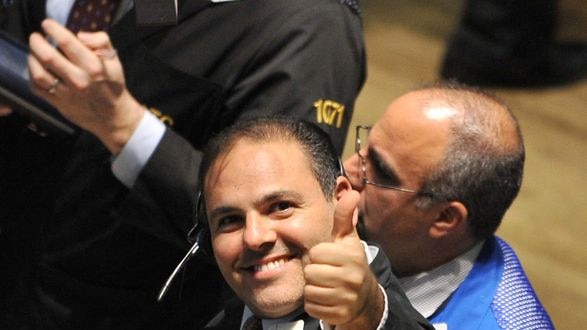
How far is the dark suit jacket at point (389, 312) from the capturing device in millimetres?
1450

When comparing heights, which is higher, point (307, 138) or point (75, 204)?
point (307, 138)

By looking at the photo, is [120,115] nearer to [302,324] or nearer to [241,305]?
[241,305]

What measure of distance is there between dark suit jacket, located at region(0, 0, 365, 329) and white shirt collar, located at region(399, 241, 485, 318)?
30cm

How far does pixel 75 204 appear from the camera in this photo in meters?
2.19

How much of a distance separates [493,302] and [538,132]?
2781 millimetres

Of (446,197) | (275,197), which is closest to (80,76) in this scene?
(275,197)

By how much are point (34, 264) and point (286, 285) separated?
34.4 inches

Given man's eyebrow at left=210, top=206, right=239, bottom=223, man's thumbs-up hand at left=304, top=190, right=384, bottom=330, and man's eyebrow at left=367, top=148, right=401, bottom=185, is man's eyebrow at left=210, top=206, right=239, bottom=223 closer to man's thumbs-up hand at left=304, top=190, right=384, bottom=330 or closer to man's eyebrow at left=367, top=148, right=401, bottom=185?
man's thumbs-up hand at left=304, top=190, right=384, bottom=330

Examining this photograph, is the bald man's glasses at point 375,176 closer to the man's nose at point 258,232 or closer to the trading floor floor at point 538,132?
the man's nose at point 258,232

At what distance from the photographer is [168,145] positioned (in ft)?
6.61

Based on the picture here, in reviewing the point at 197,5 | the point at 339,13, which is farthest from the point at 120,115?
the point at 339,13

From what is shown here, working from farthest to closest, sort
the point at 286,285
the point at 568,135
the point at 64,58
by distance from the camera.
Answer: the point at 568,135 → the point at 64,58 → the point at 286,285

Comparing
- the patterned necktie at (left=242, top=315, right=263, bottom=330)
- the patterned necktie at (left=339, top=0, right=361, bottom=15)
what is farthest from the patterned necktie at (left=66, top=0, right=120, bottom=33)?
the patterned necktie at (left=242, top=315, right=263, bottom=330)

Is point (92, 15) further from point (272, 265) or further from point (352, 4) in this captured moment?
point (272, 265)
